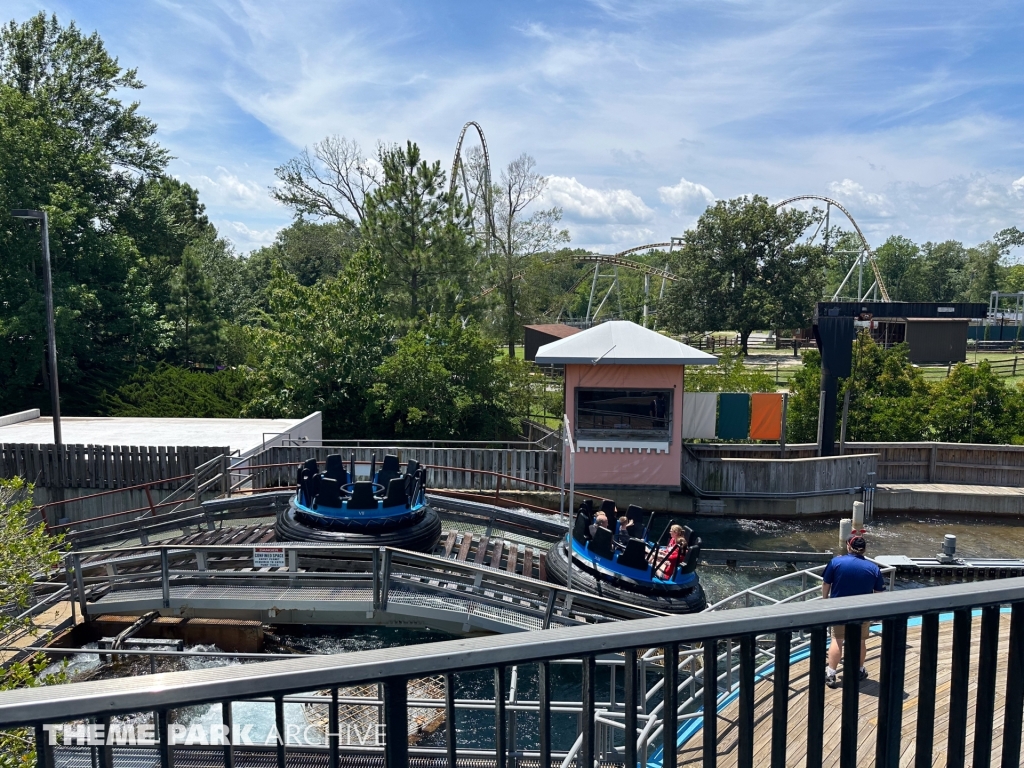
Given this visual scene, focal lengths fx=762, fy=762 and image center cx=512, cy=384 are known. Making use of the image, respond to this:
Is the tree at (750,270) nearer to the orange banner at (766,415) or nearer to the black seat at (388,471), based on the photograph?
the orange banner at (766,415)

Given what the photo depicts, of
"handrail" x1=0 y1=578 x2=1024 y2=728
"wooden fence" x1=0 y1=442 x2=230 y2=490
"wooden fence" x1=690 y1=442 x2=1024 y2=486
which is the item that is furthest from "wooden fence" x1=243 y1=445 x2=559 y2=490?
"handrail" x1=0 y1=578 x2=1024 y2=728

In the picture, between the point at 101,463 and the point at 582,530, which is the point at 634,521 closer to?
the point at 582,530

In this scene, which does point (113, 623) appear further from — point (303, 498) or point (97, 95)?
point (97, 95)

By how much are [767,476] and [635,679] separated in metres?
19.9

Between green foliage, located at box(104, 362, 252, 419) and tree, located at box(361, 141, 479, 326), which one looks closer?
green foliage, located at box(104, 362, 252, 419)

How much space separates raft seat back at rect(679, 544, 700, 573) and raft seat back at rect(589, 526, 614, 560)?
114 centimetres

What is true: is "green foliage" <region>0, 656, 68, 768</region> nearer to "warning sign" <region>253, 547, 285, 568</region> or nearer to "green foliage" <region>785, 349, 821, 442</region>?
"warning sign" <region>253, 547, 285, 568</region>

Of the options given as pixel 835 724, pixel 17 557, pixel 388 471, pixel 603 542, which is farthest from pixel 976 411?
pixel 17 557

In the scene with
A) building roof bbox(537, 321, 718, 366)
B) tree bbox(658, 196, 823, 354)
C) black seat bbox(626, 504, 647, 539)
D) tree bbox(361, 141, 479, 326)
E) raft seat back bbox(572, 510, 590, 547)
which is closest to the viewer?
raft seat back bbox(572, 510, 590, 547)

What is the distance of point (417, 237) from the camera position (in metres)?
29.6

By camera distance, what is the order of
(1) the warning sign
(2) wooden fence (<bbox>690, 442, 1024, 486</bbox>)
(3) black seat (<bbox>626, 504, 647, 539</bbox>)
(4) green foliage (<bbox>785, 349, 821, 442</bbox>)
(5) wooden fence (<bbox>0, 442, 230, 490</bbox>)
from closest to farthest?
1. (1) the warning sign
2. (3) black seat (<bbox>626, 504, 647, 539</bbox>)
3. (5) wooden fence (<bbox>0, 442, 230, 490</bbox>)
4. (2) wooden fence (<bbox>690, 442, 1024, 486</bbox>)
5. (4) green foliage (<bbox>785, 349, 821, 442</bbox>)

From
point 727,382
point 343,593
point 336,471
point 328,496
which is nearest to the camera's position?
point 343,593

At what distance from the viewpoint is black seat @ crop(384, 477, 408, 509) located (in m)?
12.5

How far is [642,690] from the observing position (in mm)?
6461
